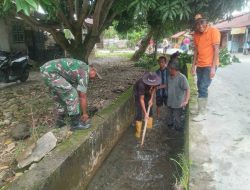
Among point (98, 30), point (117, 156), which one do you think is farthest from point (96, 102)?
point (98, 30)

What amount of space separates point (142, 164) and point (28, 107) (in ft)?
8.96

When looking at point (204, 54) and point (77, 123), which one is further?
point (204, 54)

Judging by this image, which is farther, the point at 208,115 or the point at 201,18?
the point at 208,115

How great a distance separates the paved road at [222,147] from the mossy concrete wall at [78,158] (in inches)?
59.9

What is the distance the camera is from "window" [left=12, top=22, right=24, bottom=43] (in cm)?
1412

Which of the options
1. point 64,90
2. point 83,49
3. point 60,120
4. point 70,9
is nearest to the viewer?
point 64,90

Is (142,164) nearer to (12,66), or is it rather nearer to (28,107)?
(28,107)

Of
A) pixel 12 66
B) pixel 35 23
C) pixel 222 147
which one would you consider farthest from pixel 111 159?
pixel 12 66

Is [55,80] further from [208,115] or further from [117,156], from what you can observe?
[208,115]

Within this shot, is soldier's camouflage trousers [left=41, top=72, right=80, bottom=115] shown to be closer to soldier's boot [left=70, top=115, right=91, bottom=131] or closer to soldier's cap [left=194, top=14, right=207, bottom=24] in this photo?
soldier's boot [left=70, top=115, right=91, bottom=131]

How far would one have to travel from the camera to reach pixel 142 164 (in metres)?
5.51

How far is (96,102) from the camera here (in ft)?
22.3

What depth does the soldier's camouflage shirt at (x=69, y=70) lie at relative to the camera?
15.1 ft

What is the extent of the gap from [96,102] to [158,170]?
2284 millimetres
